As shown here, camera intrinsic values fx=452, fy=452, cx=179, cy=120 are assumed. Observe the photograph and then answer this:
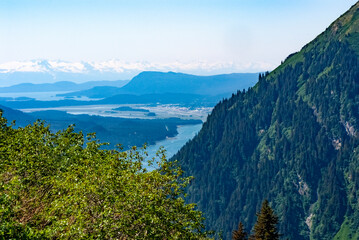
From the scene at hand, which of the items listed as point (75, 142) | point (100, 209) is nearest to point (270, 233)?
point (75, 142)

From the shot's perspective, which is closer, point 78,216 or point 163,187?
point 78,216

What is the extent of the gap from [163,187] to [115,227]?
325 inches

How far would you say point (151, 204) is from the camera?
35781 millimetres

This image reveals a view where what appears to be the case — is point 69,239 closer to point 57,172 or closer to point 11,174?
point 11,174

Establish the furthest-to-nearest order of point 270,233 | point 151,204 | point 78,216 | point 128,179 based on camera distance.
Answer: point 270,233 < point 128,179 < point 151,204 < point 78,216

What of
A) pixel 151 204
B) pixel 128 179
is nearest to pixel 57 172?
pixel 128 179

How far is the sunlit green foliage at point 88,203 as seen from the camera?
31.1 metres

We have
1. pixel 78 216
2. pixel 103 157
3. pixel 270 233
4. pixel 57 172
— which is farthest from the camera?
pixel 270 233

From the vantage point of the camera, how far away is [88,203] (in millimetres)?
34562

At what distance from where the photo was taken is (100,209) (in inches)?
1348

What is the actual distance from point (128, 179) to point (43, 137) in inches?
760

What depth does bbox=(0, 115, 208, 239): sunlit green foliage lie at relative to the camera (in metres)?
31.1

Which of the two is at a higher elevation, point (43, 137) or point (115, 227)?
point (43, 137)

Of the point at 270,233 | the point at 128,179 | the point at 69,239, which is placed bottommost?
the point at 270,233
